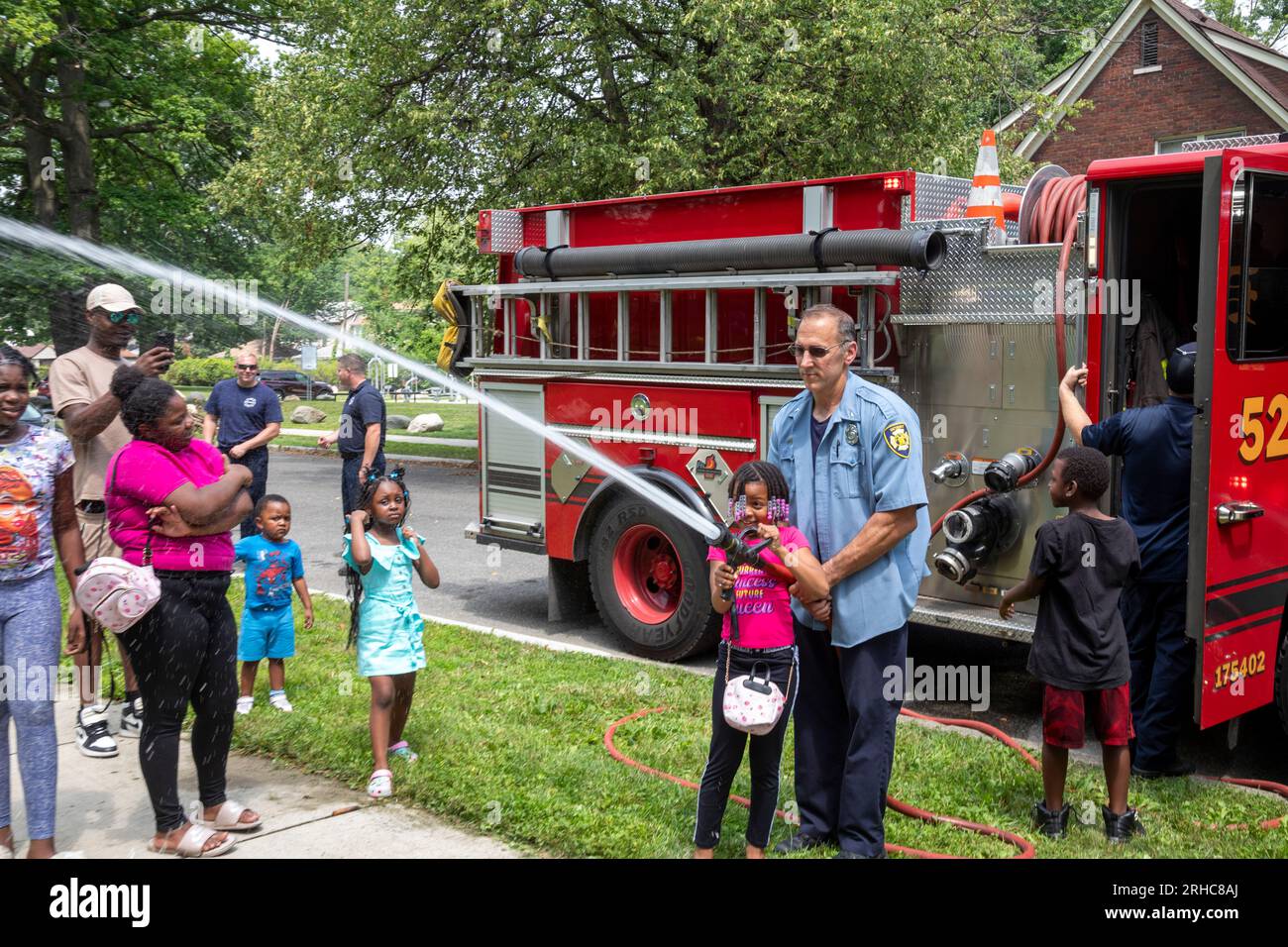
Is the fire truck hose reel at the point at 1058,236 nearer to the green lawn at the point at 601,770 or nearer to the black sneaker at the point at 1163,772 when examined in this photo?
the green lawn at the point at 601,770

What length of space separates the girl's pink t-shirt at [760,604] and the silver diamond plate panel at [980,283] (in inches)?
107

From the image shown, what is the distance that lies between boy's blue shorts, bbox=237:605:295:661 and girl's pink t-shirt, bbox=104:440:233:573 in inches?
73.5

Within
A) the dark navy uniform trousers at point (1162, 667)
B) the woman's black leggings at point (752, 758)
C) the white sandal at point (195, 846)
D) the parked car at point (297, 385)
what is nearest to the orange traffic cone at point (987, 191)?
the dark navy uniform trousers at point (1162, 667)

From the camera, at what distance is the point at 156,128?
2423 centimetres

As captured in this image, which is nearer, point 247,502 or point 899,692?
point 899,692

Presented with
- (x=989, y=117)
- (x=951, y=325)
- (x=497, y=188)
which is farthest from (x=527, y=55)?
(x=989, y=117)

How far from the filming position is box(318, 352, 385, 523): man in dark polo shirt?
9062mm

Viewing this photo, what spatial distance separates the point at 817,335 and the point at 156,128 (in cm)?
2325

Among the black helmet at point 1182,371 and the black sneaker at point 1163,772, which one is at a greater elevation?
the black helmet at point 1182,371

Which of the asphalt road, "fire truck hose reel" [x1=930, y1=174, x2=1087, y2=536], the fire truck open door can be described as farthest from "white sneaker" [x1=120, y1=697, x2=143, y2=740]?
the fire truck open door

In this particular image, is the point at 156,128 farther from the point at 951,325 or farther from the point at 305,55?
the point at 951,325

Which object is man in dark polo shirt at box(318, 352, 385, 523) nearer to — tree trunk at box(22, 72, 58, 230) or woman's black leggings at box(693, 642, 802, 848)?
woman's black leggings at box(693, 642, 802, 848)

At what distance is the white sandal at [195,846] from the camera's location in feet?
15.3

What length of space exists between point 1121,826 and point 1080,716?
47 centimetres
